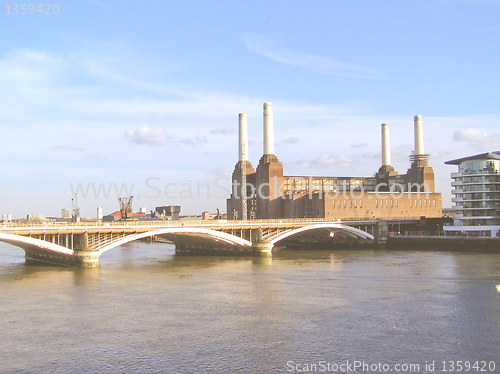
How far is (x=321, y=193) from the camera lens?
316ft

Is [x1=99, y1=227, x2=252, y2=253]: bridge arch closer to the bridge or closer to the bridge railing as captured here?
the bridge

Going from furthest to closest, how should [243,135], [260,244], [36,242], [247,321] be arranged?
[243,135] → [260,244] → [36,242] → [247,321]

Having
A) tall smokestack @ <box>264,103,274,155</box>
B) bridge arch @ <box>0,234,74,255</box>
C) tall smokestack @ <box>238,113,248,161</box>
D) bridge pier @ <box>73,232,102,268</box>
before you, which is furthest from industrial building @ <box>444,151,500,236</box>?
bridge arch @ <box>0,234,74,255</box>

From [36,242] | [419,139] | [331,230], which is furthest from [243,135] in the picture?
[36,242]

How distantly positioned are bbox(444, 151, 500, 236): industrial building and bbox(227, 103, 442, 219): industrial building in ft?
58.0

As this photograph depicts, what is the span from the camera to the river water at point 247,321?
2312 cm

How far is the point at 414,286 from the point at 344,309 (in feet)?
36.7

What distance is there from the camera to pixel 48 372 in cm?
2162

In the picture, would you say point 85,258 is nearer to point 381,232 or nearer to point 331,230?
point 331,230

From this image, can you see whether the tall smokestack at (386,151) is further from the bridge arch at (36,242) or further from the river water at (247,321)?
the bridge arch at (36,242)

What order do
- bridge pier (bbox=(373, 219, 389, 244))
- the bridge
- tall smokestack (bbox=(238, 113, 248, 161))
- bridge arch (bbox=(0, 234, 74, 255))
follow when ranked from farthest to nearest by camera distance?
tall smokestack (bbox=(238, 113, 248, 161)), bridge pier (bbox=(373, 219, 389, 244)), the bridge, bridge arch (bbox=(0, 234, 74, 255))

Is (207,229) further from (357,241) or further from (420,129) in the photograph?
(420,129)

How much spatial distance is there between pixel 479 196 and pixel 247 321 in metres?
60.9

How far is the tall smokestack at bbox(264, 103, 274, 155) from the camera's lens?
101125 mm
